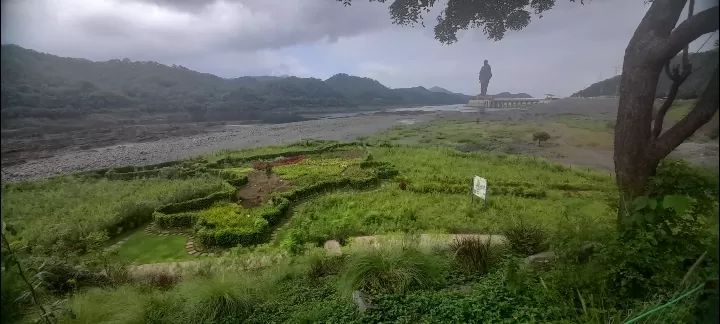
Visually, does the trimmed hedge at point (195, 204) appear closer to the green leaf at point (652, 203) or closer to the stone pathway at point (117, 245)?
the stone pathway at point (117, 245)

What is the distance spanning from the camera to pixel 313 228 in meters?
7.96

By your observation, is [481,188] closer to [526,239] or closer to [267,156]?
[526,239]

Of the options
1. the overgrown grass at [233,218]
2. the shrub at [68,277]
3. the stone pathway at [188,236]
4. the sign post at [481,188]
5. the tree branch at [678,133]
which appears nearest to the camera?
the tree branch at [678,133]

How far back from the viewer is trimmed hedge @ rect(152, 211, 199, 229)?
8852mm

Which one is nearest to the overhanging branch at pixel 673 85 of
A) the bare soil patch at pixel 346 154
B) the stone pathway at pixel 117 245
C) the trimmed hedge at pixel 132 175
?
the stone pathway at pixel 117 245

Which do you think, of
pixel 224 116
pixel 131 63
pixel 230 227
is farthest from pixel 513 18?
pixel 224 116

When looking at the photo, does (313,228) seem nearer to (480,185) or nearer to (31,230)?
(480,185)

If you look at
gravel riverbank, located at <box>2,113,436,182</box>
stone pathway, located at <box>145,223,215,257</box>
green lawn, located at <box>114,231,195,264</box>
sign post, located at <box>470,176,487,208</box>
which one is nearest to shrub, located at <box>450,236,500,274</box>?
sign post, located at <box>470,176,487,208</box>

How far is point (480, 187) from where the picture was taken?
861 centimetres

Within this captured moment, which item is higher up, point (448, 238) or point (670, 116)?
point (670, 116)

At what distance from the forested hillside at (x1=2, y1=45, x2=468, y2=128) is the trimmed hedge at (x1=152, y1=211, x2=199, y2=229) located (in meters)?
3.14

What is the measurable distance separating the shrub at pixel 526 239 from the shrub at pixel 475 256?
397 mm

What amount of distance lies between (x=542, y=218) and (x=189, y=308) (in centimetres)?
669

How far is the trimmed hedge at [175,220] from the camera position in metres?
8.85
